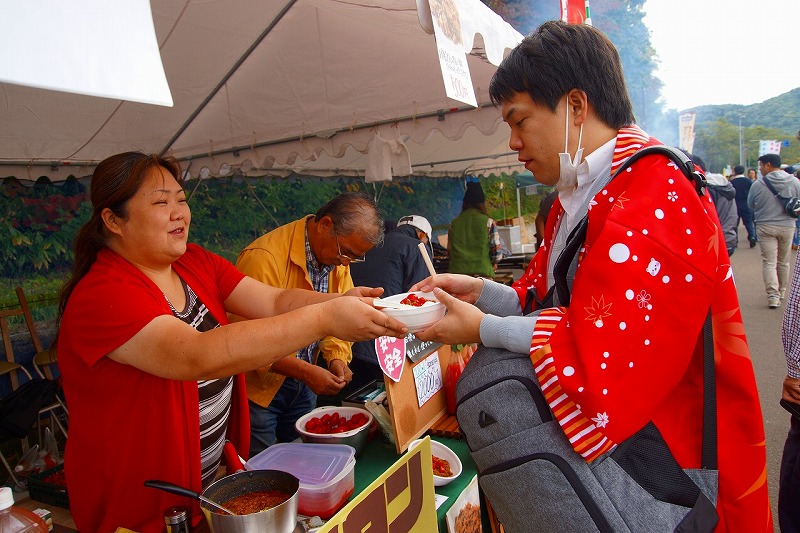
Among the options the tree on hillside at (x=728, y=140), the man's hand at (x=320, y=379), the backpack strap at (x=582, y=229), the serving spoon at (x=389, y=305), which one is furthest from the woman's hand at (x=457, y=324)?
the tree on hillside at (x=728, y=140)

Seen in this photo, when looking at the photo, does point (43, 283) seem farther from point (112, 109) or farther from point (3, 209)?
point (112, 109)

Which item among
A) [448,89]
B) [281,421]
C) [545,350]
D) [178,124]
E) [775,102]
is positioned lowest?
[281,421]

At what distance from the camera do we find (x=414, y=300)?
1.83m

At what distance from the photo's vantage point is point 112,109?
4090 millimetres

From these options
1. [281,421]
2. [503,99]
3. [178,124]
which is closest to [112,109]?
[178,124]

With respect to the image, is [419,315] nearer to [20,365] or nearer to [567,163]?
[567,163]

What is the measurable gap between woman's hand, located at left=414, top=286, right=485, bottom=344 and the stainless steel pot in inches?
24.0

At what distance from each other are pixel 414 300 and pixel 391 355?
13.9 inches

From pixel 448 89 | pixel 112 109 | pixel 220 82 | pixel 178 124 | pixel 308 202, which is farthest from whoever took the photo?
pixel 308 202

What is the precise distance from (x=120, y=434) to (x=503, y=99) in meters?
1.65

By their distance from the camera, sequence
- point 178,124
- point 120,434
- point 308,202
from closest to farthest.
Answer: point 120,434
point 178,124
point 308,202

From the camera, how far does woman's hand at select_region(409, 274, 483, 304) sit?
1.99 m

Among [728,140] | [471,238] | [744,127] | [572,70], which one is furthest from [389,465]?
[744,127]

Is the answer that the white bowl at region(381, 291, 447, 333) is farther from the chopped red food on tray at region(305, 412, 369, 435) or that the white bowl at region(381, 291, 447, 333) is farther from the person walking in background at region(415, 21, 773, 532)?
the chopped red food on tray at region(305, 412, 369, 435)
